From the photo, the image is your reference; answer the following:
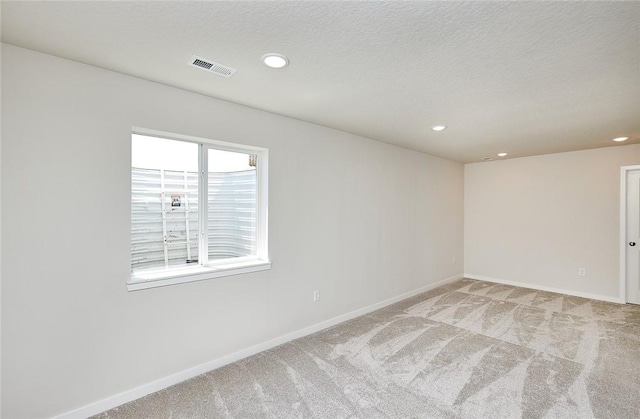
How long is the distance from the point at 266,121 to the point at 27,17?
176cm

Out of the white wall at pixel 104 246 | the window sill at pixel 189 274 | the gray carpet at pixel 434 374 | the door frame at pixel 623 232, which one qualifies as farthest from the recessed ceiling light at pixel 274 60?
the door frame at pixel 623 232

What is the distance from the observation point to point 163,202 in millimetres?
2543

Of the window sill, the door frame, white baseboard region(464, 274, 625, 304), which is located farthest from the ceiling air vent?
white baseboard region(464, 274, 625, 304)

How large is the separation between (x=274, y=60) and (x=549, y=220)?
17.9 ft

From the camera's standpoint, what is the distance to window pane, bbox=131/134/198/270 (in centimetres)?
242

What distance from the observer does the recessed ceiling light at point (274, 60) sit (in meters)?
1.87

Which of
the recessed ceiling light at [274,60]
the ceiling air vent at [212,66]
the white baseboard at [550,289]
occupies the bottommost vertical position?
the white baseboard at [550,289]

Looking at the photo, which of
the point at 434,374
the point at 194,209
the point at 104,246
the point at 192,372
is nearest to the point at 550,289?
the point at 434,374

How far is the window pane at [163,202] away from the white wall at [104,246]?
20 cm

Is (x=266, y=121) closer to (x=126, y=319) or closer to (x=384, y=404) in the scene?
(x=126, y=319)

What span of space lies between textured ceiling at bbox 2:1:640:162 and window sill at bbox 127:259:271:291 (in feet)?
4.99

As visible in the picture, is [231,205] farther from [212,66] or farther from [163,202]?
[212,66]

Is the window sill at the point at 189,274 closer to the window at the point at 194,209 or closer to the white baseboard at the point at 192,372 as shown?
the window at the point at 194,209

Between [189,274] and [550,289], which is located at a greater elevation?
[189,274]
